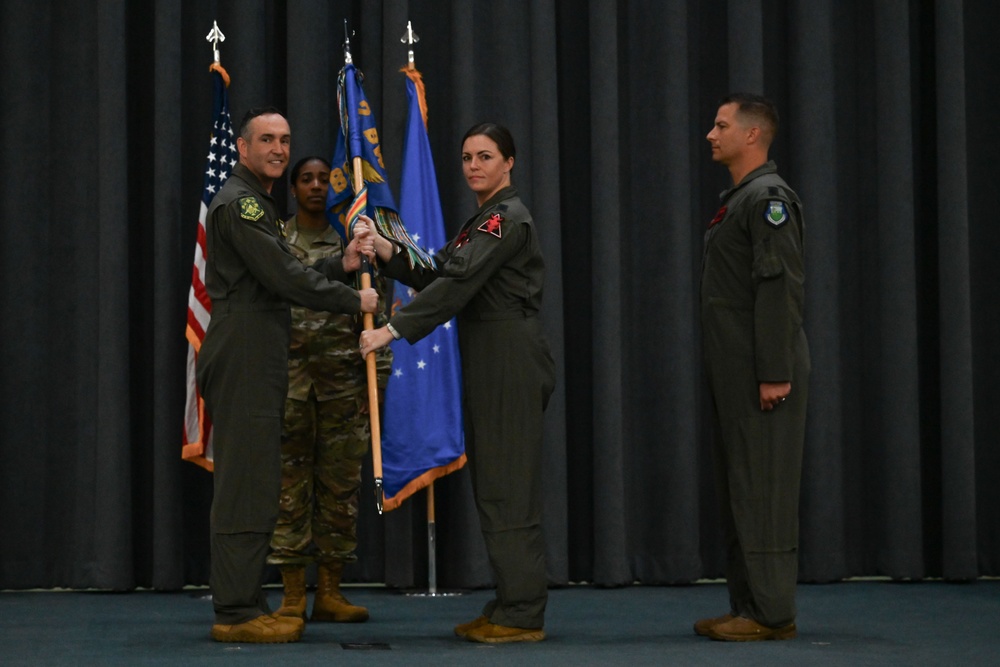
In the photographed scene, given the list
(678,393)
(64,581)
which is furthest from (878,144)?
(64,581)

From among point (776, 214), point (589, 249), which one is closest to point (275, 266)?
point (776, 214)

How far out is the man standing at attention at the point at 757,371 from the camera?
11.8 feet

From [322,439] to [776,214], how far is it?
5.94ft

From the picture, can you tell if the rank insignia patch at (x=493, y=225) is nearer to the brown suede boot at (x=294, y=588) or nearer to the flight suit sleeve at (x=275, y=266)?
the flight suit sleeve at (x=275, y=266)

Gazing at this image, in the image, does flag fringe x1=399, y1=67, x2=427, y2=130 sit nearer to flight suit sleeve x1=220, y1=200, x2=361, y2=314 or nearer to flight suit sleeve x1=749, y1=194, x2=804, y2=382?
flight suit sleeve x1=220, y1=200, x2=361, y2=314

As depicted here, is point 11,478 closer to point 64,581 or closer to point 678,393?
point 64,581

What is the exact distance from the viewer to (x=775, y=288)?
11.7 feet

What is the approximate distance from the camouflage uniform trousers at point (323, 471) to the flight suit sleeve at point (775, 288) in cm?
154

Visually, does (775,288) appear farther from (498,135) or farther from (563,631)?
(563,631)

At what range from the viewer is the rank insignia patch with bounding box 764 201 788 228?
3.58 metres

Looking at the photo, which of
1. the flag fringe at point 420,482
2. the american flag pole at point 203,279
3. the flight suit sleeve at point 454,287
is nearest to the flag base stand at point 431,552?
the flag fringe at point 420,482

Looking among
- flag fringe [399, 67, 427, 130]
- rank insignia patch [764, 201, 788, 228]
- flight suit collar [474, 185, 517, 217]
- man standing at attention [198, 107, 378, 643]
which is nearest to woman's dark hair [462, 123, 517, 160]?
flight suit collar [474, 185, 517, 217]

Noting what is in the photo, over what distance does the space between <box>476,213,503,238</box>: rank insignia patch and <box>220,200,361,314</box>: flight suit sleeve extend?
1.58ft

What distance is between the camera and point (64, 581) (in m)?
5.10
